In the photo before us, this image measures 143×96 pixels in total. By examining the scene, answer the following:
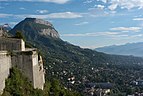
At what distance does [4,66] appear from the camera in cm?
2967

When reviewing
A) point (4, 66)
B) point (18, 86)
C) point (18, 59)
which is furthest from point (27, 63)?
point (4, 66)

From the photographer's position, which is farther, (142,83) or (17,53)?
(142,83)

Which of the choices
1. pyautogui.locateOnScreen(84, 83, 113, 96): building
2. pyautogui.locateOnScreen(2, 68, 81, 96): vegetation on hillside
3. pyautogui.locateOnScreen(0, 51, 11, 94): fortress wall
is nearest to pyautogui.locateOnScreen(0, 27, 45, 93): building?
pyautogui.locateOnScreen(0, 51, 11, 94): fortress wall

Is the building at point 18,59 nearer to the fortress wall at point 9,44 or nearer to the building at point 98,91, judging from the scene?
the fortress wall at point 9,44

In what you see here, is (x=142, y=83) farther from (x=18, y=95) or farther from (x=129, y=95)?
(x=18, y=95)

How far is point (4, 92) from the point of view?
27969 millimetres

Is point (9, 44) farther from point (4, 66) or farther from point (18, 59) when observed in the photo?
point (4, 66)

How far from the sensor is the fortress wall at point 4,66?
2842cm

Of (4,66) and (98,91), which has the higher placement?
(4,66)

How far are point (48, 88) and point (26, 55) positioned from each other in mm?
9864

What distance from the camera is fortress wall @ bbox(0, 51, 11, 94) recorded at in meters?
28.4

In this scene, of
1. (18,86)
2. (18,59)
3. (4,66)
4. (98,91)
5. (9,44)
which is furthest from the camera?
(98,91)

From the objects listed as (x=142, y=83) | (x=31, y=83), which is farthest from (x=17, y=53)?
(x=142, y=83)

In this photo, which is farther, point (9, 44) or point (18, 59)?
point (9, 44)
